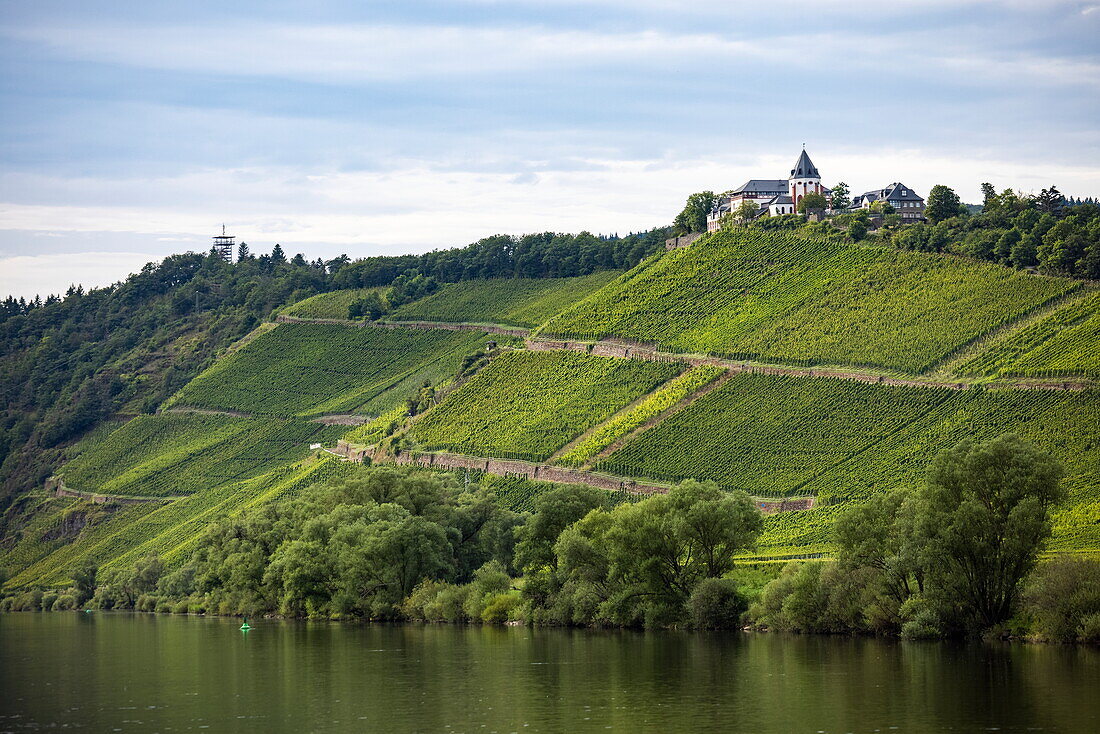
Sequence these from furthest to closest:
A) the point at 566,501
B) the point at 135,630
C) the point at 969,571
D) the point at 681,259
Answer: the point at 681,259, the point at 135,630, the point at 566,501, the point at 969,571

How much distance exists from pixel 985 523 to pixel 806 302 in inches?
2871

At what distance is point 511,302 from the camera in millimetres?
188000

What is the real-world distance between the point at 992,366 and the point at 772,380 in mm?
20334

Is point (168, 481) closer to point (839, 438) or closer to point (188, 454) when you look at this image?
point (188, 454)

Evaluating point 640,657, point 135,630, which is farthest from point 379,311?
point 640,657

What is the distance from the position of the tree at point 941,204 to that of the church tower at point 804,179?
905 inches

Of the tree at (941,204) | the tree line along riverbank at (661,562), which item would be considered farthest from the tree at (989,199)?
the tree line along riverbank at (661,562)

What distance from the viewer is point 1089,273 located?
10962 centimetres

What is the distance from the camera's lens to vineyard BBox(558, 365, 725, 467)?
118062 mm

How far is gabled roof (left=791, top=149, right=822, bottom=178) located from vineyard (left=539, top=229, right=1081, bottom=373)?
50.3ft

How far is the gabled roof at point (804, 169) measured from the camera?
16612cm

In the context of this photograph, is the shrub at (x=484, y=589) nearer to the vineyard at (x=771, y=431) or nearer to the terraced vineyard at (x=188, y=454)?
the vineyard at (x=771, y=431)

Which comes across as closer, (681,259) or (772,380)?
(772,380)

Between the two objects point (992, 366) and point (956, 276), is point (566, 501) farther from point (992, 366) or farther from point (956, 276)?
point (956, 276)
